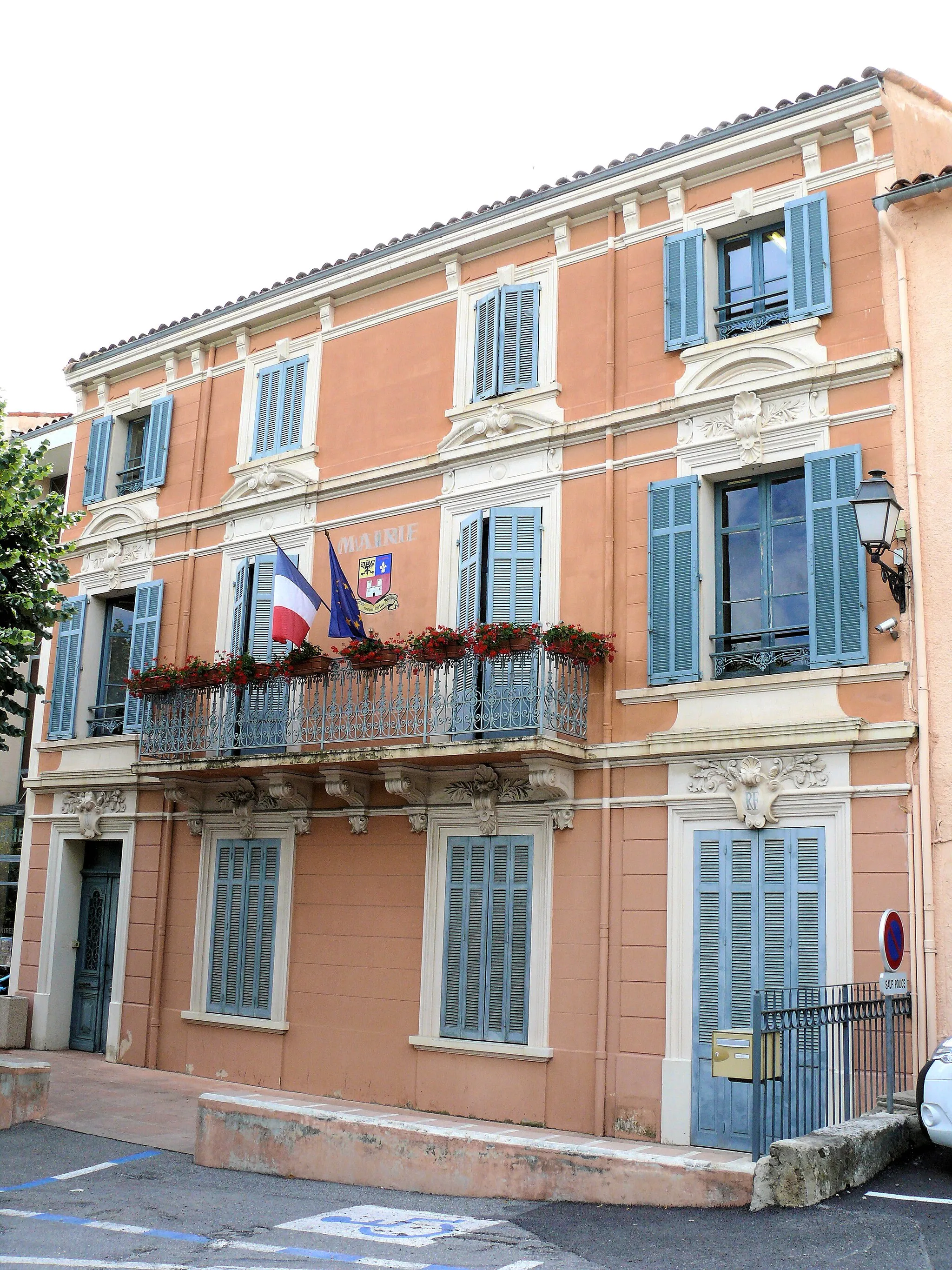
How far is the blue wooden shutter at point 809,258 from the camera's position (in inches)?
460

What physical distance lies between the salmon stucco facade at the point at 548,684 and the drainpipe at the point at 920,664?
5 centimetres

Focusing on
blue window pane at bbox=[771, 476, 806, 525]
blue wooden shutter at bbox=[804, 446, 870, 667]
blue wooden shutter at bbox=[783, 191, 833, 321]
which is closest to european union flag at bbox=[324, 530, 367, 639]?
blue window pane at bbox=[771, 476, 806, 525]

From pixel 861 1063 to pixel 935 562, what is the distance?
13.7ft

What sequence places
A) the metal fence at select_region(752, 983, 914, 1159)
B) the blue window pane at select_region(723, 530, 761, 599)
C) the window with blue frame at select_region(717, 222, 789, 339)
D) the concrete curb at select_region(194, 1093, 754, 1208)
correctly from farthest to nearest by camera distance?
the window with blue frame at select_region(717, 222, 789, 339) < the blue window pane at select_region(723, 530, 761, 599) < the metal fence at select_region(752, 983, 914, 1159) < the concrete curb at select_region(194, 1093, 754, 1208)

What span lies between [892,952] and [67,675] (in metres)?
12.2

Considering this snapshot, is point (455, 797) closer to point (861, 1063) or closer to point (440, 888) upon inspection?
point (440, 888)

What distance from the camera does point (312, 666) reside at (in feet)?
44.9

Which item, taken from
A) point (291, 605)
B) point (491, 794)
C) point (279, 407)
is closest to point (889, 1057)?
point (491, 794)

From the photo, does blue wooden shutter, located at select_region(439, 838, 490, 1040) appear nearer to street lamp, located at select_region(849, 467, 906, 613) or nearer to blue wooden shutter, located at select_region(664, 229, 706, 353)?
street lamp, located at select_region(849, 467, 906, 613)

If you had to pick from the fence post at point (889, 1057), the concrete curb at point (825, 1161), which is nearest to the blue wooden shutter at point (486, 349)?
the fence post at point (889, 1057)

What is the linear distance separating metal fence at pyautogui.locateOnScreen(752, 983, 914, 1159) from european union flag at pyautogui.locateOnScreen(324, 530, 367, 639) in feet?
18.6

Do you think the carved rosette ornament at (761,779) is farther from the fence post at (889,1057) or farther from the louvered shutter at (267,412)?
the louvered shutter at (267,412)

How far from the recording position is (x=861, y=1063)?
9586mm

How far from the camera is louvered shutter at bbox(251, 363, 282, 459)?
16031mm
